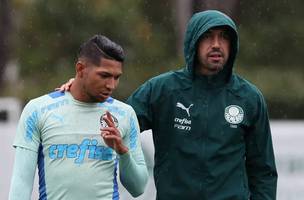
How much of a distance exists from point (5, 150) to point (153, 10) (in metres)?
21.0

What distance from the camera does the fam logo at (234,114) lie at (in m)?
7.28

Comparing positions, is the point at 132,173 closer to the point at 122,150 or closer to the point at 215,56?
the point at 122,150

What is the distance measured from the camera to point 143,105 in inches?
292

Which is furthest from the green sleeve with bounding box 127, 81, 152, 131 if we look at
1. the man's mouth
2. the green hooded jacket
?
the man's mouth

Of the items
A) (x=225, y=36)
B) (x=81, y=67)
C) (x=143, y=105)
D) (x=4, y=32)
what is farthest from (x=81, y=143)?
(x=4, y=32)

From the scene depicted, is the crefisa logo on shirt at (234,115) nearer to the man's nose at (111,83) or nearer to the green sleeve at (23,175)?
the man's nose at (111,83)

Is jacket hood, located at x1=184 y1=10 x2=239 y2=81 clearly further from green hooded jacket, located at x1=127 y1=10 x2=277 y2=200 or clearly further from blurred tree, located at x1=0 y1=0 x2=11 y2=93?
blurred tree, located at x1=0 y1=0 x2=11 y2=93

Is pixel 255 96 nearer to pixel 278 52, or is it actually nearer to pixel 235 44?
pixel 235 44

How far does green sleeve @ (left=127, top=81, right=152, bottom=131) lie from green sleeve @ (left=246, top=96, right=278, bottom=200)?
61cm

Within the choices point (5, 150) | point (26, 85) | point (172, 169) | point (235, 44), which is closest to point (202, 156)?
point (172, 169)

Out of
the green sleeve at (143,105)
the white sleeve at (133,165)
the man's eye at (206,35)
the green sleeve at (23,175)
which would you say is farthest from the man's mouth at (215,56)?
the green sleeve at (23,175)

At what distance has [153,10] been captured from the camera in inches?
1358

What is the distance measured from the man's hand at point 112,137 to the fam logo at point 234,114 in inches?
41.4

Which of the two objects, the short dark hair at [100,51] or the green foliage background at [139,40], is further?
the green foliage background at [139,40]
